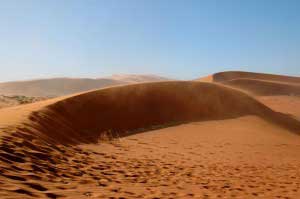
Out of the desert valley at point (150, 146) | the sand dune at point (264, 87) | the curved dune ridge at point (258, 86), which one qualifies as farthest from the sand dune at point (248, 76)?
the desert valley at point (150, 146)

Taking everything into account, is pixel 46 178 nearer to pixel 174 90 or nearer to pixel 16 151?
pixel 16 151

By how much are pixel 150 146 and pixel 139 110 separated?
5.20 m

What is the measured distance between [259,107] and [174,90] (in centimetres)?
637

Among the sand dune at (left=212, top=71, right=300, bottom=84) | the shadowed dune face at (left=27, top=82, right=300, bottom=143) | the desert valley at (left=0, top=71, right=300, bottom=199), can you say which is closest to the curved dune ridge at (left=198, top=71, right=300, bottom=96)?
the sand dune at (left=212, top=71, right=300, bottom=84)

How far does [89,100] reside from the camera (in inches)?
536

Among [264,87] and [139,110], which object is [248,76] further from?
[139,110]

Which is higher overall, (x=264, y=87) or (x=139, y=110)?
(x=264, y=87)

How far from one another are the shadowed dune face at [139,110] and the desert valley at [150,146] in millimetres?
60

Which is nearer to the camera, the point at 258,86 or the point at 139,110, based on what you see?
the point at 139,110

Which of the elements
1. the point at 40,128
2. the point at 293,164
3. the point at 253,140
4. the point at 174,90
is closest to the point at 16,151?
the point at 40,128

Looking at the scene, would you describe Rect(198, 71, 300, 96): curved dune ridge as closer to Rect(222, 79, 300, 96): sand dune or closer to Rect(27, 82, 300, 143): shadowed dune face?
Rect(222, 79, 300, 96): sand dune

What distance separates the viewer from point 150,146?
9.63m

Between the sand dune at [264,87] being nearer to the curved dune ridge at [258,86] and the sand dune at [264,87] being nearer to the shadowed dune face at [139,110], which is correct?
the curved dune ridge at [258,86]

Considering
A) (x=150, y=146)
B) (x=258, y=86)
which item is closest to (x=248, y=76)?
(x=258, y=86)
